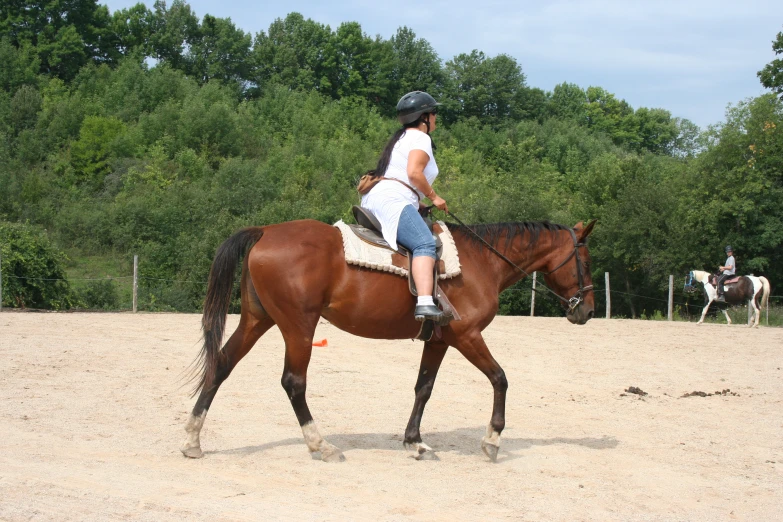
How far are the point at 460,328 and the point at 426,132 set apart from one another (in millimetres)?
1751

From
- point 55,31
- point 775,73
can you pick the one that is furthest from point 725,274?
point 55,31

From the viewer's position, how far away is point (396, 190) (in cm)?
651

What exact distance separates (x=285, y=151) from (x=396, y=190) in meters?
44.9

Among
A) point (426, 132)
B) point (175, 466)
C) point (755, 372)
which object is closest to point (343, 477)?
point (175, 466)

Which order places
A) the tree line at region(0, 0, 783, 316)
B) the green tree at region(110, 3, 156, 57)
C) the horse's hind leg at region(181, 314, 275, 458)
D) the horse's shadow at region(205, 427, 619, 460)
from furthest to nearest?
1. the green tree at region(110, 3, 156, 57)
2. the tree line at region(0, 0, 783, 316)
3. the horse's shadow at region(205, 427, 619, 460)
4. the horse's hind leg at region(181, 314, 275, 458)

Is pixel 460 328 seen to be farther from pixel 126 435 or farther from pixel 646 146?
pixel 646 146

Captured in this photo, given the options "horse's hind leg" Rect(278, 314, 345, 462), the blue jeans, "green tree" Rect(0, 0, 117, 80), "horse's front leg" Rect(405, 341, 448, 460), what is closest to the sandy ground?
"horse's hind leg" Rect(278, 314, 345, 462)

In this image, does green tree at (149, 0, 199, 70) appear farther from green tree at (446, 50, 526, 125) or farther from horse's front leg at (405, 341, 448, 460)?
horse's front leg at (405, 341, 448, 460)

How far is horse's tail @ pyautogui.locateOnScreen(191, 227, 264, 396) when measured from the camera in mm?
6375

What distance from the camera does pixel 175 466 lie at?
5.79m

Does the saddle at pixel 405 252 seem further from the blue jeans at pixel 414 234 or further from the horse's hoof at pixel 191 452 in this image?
the horse's hoof at pixel 191 452

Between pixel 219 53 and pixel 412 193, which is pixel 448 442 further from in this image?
pixel 219 53

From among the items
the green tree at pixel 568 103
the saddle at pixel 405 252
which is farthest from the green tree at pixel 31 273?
the green tree at pixel 568 103

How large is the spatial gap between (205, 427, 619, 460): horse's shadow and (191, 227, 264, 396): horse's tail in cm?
78
